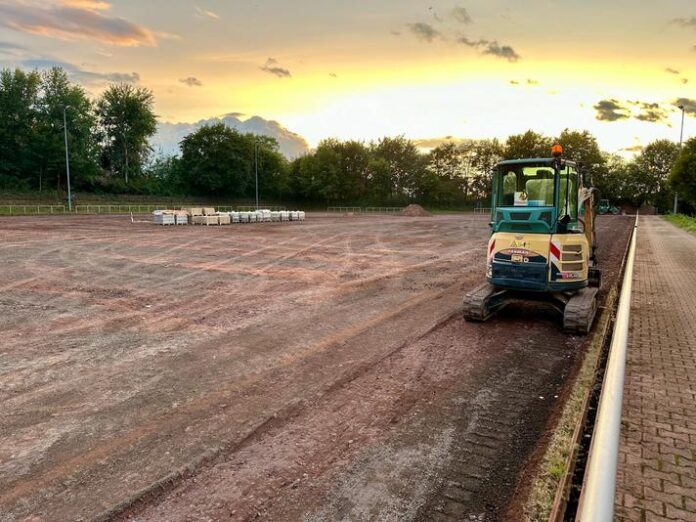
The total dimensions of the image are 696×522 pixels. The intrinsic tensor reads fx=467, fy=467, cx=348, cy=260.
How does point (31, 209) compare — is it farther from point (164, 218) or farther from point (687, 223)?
point (687, 223)

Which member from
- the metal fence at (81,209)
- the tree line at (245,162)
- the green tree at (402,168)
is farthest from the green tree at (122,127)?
the green tree at (402,168)

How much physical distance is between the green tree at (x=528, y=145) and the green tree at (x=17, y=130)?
268 feet

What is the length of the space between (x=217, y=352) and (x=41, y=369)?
244cm

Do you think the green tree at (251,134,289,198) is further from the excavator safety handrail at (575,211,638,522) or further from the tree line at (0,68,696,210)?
the excavator safety handrail at (575,211,638,522)

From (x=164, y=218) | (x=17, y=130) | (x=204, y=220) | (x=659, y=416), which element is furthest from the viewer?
(x=17, y=130)

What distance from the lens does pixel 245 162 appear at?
2918 inches

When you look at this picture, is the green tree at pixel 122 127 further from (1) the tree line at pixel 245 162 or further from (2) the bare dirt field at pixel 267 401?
(2) the bare dirt field at pixel 267 401

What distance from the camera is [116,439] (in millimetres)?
4859

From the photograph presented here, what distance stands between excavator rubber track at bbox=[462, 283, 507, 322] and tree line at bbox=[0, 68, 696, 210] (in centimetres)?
3905

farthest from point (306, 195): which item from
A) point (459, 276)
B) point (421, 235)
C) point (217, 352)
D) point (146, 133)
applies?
point (217, 352)

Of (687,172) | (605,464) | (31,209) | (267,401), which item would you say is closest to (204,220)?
(31,209)

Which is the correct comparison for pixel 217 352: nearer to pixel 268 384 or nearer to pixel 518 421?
pixel 268 384

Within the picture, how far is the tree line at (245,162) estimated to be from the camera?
61.8 meters

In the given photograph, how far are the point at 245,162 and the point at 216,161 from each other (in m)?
4.43
